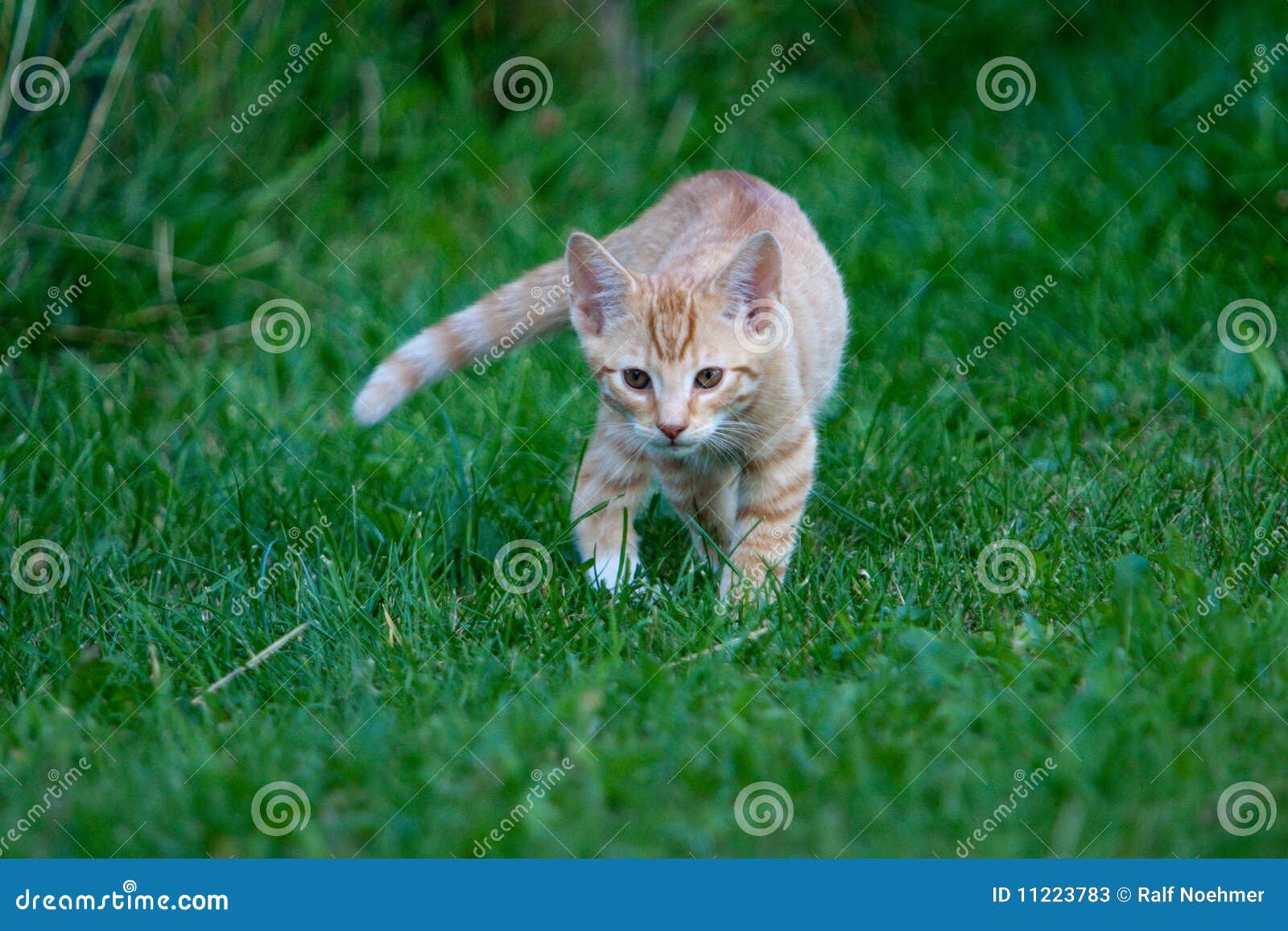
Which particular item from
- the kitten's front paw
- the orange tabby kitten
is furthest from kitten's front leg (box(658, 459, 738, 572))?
the kitten's front paw

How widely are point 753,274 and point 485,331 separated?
1.01 m

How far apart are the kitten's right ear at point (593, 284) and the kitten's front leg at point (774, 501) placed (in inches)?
23.2

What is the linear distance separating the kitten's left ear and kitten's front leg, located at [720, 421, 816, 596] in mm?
402

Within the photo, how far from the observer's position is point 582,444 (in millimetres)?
4418

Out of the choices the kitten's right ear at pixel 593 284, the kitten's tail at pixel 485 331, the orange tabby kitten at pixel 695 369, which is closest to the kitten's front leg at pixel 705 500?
the orange tabby kitten at pixel 695 369

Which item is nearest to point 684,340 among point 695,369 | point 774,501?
point 695,369

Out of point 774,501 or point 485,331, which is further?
point 485,331

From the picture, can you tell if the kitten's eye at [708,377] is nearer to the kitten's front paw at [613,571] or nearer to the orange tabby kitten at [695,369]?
the orange tabby kitten at [695,369]

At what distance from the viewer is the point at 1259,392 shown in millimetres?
4316

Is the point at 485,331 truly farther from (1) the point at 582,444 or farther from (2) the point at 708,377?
(2) the point at 708,377

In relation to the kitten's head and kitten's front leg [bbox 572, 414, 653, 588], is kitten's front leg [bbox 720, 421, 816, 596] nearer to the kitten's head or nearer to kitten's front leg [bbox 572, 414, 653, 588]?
the kitten's head

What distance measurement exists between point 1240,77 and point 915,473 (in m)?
3.22

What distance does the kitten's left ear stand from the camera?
137 inches

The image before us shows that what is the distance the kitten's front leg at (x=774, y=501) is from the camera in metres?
3.67
